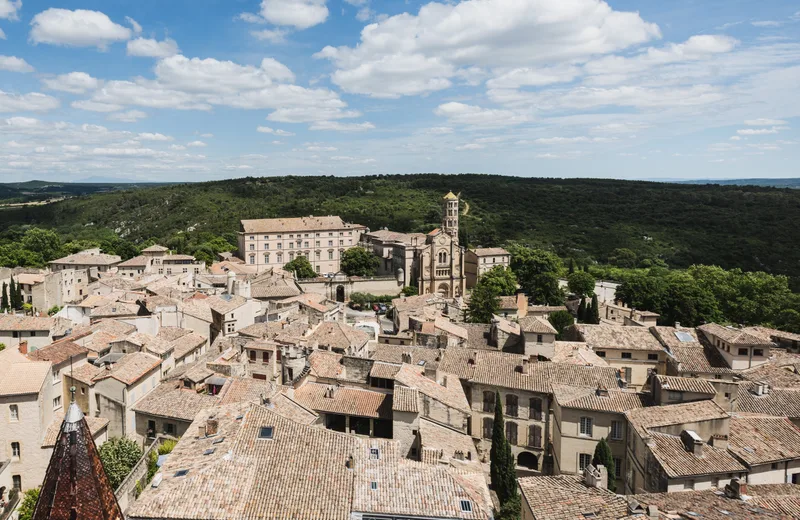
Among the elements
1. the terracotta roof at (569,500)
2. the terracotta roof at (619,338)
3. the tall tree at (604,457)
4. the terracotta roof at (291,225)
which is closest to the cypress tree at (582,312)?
the terracotta roof at (619,338)

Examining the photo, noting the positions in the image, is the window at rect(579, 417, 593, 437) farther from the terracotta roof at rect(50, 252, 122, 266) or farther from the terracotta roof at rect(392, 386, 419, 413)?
the terracotta roof at rect(50, 252, 122, 266)

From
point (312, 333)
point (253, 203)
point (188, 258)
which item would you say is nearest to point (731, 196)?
point (253, 203)

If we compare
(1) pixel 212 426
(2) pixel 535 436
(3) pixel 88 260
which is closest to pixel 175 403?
(1) pixel 212 426

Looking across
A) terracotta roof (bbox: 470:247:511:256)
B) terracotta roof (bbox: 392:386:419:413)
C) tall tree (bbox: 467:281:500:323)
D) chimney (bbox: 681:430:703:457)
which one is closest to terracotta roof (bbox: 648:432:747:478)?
chimney (bbox: 681:430:703:457)

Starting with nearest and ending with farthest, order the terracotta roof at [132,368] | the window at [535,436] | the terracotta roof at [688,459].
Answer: the terracotta roof at [688,459] < the terracotta roof at [132,368] < the window at [535,436]

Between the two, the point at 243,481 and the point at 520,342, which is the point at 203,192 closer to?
the point at 520,342

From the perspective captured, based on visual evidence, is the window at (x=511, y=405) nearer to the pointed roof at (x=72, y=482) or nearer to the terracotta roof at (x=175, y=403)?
the terracotta roof at (x=175, y=403)
